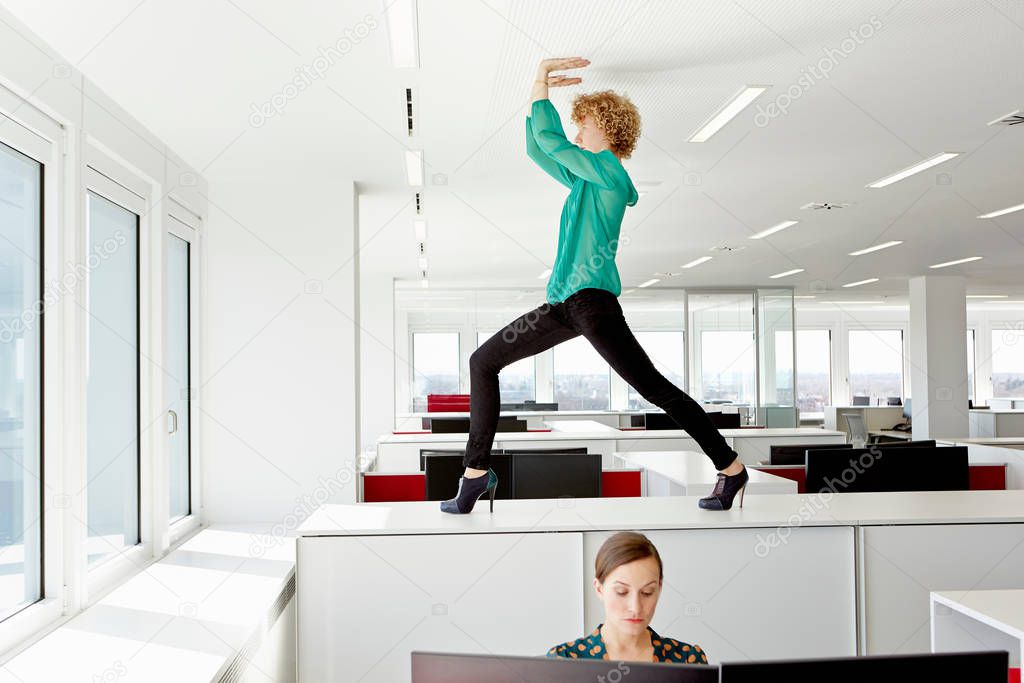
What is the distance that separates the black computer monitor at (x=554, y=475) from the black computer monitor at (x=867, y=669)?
2.56 metres

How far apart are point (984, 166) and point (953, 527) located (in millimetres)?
4076

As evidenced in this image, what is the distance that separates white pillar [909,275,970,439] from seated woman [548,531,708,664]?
37.6 ft

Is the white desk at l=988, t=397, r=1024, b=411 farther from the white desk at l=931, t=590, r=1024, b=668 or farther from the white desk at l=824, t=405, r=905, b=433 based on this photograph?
the white desk at l=931, t=590, r=1024, b=668

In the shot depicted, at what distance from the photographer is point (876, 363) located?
64.3 feet

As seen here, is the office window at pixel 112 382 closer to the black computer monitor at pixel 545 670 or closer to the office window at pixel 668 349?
the black computer monitor at pixel 545 670

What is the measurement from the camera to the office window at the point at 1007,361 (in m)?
19.2

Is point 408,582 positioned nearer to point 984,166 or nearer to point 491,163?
point 491,163

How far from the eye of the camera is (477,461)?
8.59ft

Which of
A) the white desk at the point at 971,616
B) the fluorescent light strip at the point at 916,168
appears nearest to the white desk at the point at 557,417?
the fluorescent light strip at the point at 916,168

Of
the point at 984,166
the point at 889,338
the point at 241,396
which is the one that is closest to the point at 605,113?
the point at 241,396

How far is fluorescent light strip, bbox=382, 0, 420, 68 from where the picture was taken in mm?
3166

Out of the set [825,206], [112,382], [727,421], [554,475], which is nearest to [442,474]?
[554,475]

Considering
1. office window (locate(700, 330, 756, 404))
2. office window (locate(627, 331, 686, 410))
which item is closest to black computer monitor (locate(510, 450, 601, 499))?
office window (locate(627, 331, 686, 410))

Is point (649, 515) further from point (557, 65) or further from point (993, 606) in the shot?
point (557, 65)
